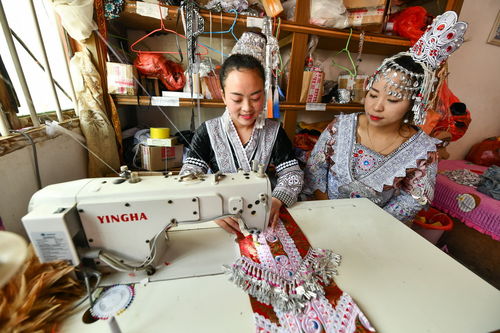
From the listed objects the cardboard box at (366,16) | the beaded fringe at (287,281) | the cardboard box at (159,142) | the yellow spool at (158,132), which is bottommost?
the beaded fringe at (287,281)

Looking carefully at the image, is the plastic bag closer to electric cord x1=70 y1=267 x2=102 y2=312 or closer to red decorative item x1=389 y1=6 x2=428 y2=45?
electric cord x1=70 y1=267 x2=102 y2=312

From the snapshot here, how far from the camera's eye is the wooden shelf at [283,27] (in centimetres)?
130

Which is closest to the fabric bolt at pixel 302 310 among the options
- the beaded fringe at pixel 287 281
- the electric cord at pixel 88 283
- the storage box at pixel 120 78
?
the beaded fringe at pixel 287 281

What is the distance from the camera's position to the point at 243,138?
3.77 feet

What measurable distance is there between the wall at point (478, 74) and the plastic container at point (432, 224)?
1.57 metres

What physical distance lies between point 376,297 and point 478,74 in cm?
303

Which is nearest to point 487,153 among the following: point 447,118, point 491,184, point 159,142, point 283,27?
point 491,184

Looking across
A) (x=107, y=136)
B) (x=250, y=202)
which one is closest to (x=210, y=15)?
(x=107, y=136)

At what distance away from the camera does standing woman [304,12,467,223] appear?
99 centimetres

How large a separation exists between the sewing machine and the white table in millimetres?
87

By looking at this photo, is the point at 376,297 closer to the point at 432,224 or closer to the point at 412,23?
the point at 432,224

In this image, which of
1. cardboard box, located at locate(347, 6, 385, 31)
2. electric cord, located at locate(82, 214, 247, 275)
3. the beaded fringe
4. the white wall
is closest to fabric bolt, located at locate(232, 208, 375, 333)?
the beaded fringe

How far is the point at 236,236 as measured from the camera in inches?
29.3

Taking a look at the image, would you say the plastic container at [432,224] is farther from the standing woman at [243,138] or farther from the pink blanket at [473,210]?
the standing woman at [243,138]
